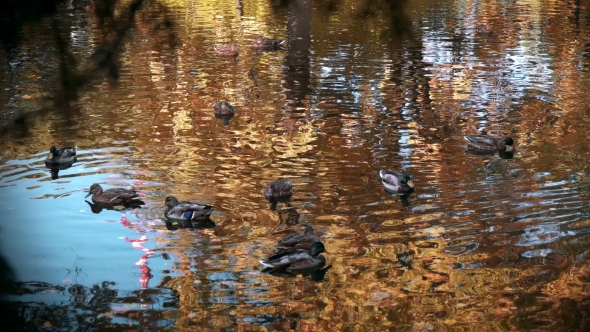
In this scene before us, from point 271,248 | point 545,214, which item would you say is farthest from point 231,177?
point 545,214

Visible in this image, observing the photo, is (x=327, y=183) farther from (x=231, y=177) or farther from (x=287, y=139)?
(x=287, y=139)

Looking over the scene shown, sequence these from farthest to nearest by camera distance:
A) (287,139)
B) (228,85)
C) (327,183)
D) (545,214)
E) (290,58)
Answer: (290,58), (228,85), (287,139), (327,183), (545,214)

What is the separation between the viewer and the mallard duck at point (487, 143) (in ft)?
43.5

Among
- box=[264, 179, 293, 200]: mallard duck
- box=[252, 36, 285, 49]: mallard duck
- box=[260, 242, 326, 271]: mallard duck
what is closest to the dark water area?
box=[260, 242, 326, 271]: mallard duck

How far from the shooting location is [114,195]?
11.2 m

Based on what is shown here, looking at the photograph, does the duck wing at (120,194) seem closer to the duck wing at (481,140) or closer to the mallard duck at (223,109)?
the mallard duck at (223,109)

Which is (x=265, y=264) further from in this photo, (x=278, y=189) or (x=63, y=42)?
(x=63, y=42)

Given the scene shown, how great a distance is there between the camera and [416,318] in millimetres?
7922

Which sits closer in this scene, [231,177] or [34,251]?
[34,251]

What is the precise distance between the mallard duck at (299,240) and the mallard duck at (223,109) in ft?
20.7

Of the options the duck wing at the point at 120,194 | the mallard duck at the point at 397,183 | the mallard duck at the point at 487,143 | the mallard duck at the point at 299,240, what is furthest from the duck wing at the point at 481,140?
the duck wing at the point at 120,194

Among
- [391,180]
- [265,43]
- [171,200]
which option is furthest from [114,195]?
[265,43]

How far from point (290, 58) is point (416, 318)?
627 inches

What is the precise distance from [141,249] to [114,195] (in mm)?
1675
